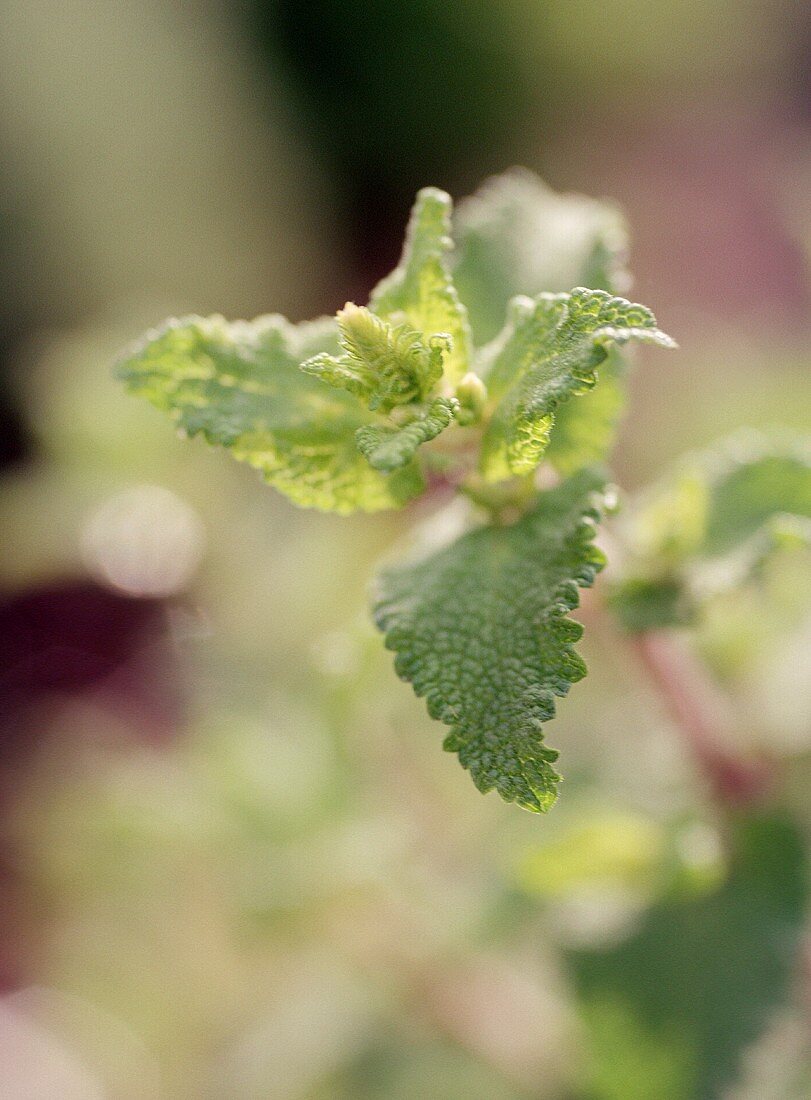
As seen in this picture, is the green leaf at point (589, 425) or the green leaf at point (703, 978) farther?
the green leaf at point (703, 978)

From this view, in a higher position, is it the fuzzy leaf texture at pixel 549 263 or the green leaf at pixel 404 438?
the fuzzy leaf texture at pixel 549 263

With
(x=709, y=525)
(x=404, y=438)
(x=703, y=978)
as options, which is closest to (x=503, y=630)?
(x=404, y=438)

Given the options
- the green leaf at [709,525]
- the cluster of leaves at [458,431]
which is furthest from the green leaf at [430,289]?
the green leaf at [709,525]

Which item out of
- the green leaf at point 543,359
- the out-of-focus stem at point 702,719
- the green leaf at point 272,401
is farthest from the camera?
the out-of-focus stem at point 702,719

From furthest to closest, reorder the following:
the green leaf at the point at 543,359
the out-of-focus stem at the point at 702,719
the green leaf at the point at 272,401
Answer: the out-of-focus stem at the point at 702,719, the green leaf at the point at 272,401, the green leaf at the point at 543,359

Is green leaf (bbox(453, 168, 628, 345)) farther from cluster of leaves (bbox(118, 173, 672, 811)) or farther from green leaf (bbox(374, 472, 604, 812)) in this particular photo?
green leaf (bbox(374, 472, 604, 812))

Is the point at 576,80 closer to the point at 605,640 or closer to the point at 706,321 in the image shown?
the point at 706,321

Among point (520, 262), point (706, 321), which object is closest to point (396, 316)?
point (520, 262)

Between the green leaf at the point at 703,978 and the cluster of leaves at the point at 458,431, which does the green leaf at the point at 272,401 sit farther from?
the green leaf at the point at 703,978
